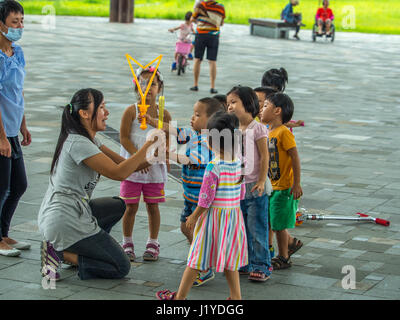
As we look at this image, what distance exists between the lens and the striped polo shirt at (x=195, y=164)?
4949 mm

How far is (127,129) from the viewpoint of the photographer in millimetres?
5285

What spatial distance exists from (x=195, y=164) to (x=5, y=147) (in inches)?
50.0

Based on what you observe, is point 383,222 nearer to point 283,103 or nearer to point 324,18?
point 283,103

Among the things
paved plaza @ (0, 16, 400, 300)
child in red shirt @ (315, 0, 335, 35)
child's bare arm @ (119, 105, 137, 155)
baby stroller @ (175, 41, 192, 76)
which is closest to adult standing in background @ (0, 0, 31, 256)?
paved plaza @ (0, 16, 400, 300)

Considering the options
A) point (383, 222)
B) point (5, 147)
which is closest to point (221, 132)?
point (5, 147)

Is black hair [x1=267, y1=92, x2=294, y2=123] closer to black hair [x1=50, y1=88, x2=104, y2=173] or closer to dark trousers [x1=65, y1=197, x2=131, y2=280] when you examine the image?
black hair [x1=50, y1=88, x2=104, y2=173]

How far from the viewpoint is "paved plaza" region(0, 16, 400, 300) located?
4664 millimetres

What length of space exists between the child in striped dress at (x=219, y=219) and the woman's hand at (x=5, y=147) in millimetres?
1510

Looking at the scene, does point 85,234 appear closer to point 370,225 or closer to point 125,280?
point 125,280

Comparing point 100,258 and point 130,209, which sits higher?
point 130,209

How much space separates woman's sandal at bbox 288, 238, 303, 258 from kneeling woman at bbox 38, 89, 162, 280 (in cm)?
116

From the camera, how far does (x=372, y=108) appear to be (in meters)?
12.7

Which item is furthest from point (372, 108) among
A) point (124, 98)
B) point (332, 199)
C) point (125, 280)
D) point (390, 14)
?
point (390, 14)

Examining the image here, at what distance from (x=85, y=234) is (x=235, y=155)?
3.64 feet
